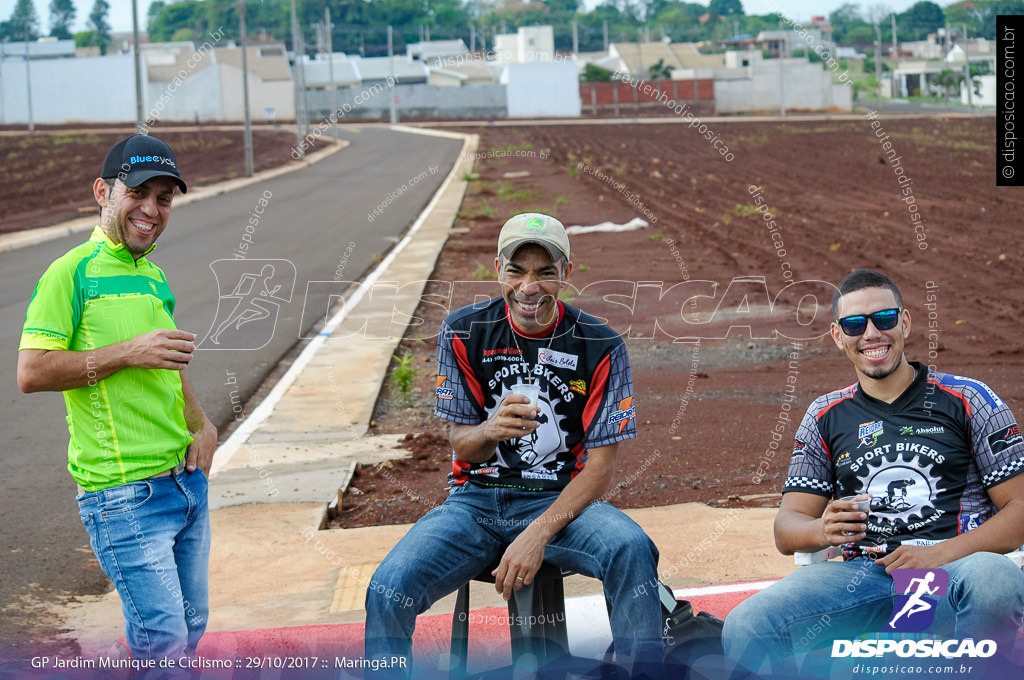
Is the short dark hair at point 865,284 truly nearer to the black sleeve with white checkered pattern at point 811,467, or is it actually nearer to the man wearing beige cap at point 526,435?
the black sleeve with white checkered pattern at point 811,467

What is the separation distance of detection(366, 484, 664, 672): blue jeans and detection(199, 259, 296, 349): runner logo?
784cm

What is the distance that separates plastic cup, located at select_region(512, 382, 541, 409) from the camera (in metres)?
3.96

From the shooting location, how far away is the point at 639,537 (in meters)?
3.62

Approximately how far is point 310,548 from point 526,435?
232 cm

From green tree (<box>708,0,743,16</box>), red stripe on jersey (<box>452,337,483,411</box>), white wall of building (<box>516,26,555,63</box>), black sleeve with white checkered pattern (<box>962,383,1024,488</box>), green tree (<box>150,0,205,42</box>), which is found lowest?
black sleeve with white checkered pattern (<box>962,383,1024,488</box>)

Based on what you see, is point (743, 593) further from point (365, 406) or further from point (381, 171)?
point (381, 171)

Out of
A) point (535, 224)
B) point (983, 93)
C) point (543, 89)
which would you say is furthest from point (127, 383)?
point (543, 89)

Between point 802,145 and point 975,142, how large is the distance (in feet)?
22.1

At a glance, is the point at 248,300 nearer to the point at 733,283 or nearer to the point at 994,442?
the point at 733,283

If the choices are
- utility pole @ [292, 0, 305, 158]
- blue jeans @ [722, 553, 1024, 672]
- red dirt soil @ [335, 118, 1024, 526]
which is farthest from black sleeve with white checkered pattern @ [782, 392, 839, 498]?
utility pole @ [292, 0, 305, 158]

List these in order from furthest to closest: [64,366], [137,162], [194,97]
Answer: [194,97], [137,162], [64,366]

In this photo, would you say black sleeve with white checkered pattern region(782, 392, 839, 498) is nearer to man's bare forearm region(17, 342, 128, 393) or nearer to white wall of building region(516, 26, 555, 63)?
man's bare forearm region(17, 342, 128, 393)

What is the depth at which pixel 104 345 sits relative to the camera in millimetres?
3432

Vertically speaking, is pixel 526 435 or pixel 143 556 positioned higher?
pixel 526 435
